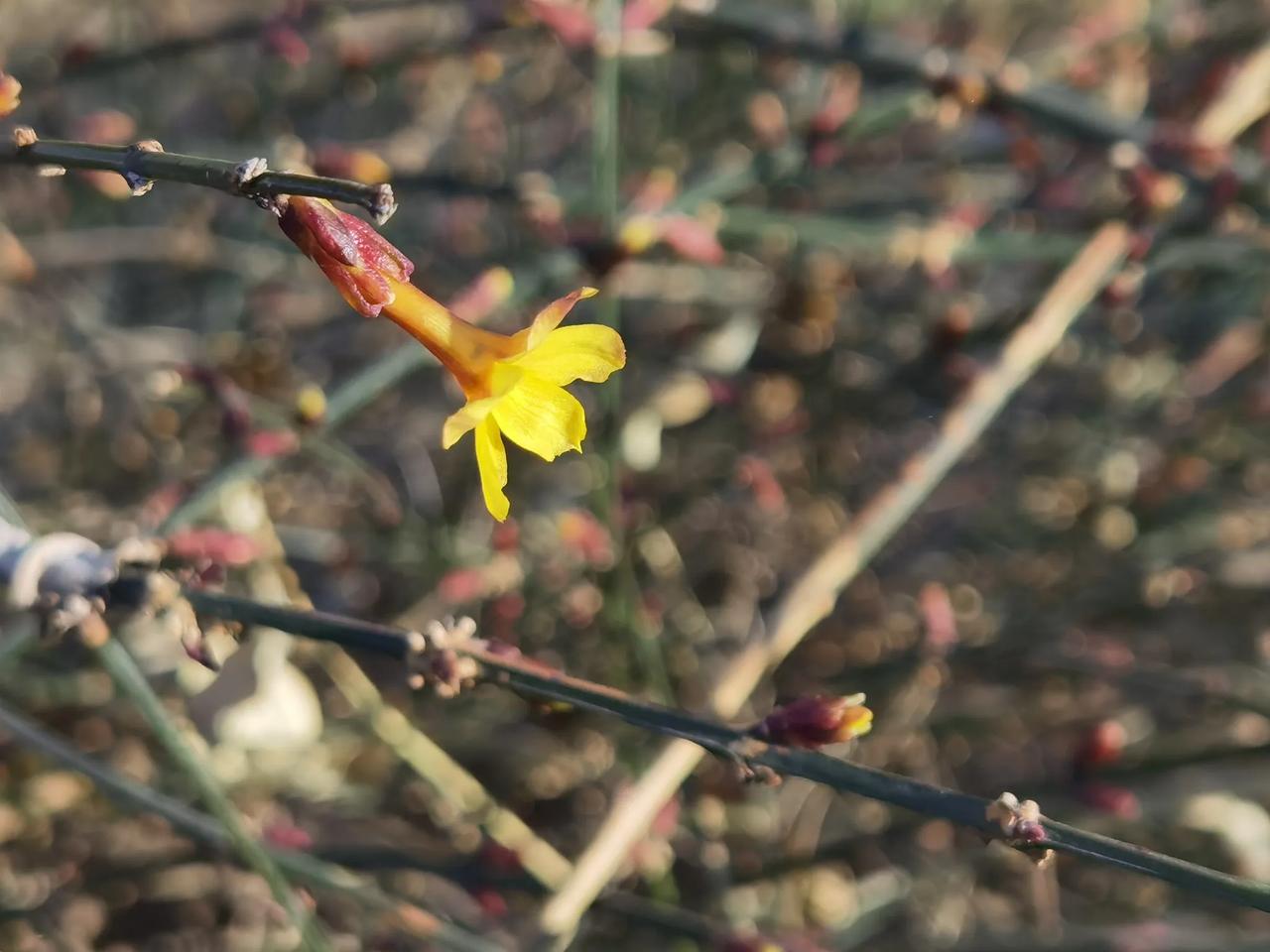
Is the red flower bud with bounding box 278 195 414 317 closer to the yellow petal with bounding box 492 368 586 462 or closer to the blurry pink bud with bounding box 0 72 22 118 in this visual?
the yellow petal with bounding box 492 368 586 462

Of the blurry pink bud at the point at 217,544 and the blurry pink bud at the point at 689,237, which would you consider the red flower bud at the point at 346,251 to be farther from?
the blurry pink bud at the point at 689,237

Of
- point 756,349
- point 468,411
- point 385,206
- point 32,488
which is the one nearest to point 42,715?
point 32,488

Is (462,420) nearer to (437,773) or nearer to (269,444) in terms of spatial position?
(269,444)

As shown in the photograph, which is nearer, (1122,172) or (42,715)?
(1122,172)

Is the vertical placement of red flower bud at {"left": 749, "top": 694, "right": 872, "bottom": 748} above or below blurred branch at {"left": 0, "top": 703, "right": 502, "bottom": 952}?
above

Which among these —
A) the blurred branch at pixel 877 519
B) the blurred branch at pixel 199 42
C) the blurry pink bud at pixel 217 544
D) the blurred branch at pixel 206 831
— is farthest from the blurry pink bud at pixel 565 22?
the blurred branch at pixel 206 831

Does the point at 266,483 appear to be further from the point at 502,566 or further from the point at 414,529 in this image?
the point at 502,566

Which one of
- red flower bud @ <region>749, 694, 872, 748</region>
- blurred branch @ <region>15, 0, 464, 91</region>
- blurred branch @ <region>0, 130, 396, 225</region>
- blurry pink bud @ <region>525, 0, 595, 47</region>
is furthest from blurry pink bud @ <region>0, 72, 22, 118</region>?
blurred branch @ <region>15, 0, 464, 91</region>
